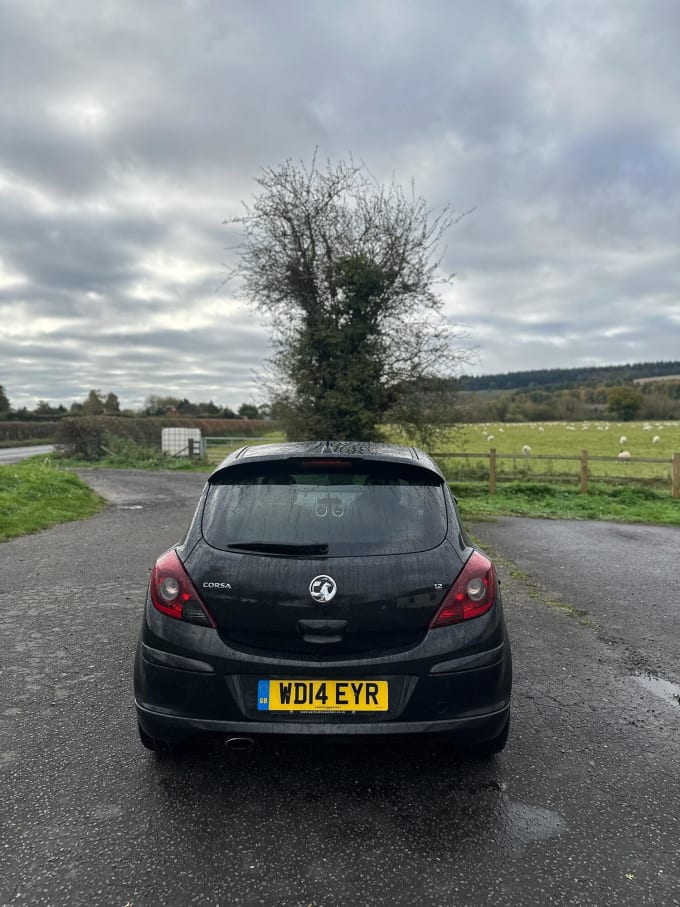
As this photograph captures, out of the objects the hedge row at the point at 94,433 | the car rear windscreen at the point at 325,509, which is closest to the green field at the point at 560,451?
the hedge row at the point at 94,433

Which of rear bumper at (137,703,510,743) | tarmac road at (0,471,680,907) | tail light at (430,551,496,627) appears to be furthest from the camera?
tail light at (430,551,496,627)

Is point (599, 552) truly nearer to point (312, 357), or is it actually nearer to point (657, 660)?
point (657, 660)

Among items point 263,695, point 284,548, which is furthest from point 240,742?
point 284,548

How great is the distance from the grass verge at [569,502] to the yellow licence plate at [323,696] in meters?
10.0

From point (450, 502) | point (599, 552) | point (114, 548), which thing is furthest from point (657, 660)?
point (114, 548)

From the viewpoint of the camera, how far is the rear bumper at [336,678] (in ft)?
8.61

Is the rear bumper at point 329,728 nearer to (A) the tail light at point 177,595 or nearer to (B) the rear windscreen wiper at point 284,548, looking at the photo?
(A) the tail light at point 177,595

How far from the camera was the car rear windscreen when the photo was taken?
287 centimetres

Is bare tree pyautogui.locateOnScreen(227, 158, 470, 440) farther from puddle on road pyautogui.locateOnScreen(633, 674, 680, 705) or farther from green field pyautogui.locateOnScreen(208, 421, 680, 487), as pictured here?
puddle on road pyautogui.locateOnScreen(633, 674, 680, 705)

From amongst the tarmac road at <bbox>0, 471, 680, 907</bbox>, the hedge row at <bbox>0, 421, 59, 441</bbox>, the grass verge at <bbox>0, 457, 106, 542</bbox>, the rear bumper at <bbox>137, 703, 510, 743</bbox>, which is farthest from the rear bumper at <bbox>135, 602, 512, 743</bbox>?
the hedge row at <bbox>0, 421, 59, 441</bbox>

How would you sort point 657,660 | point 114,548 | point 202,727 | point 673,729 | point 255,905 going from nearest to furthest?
point 255,905 < point 202,727 < point 673,729 < point 657,660 < point 114,548

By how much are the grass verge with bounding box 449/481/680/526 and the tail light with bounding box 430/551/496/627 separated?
31.7 feet

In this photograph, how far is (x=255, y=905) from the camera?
82.7 inches

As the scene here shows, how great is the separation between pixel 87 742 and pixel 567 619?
417 centimetres
